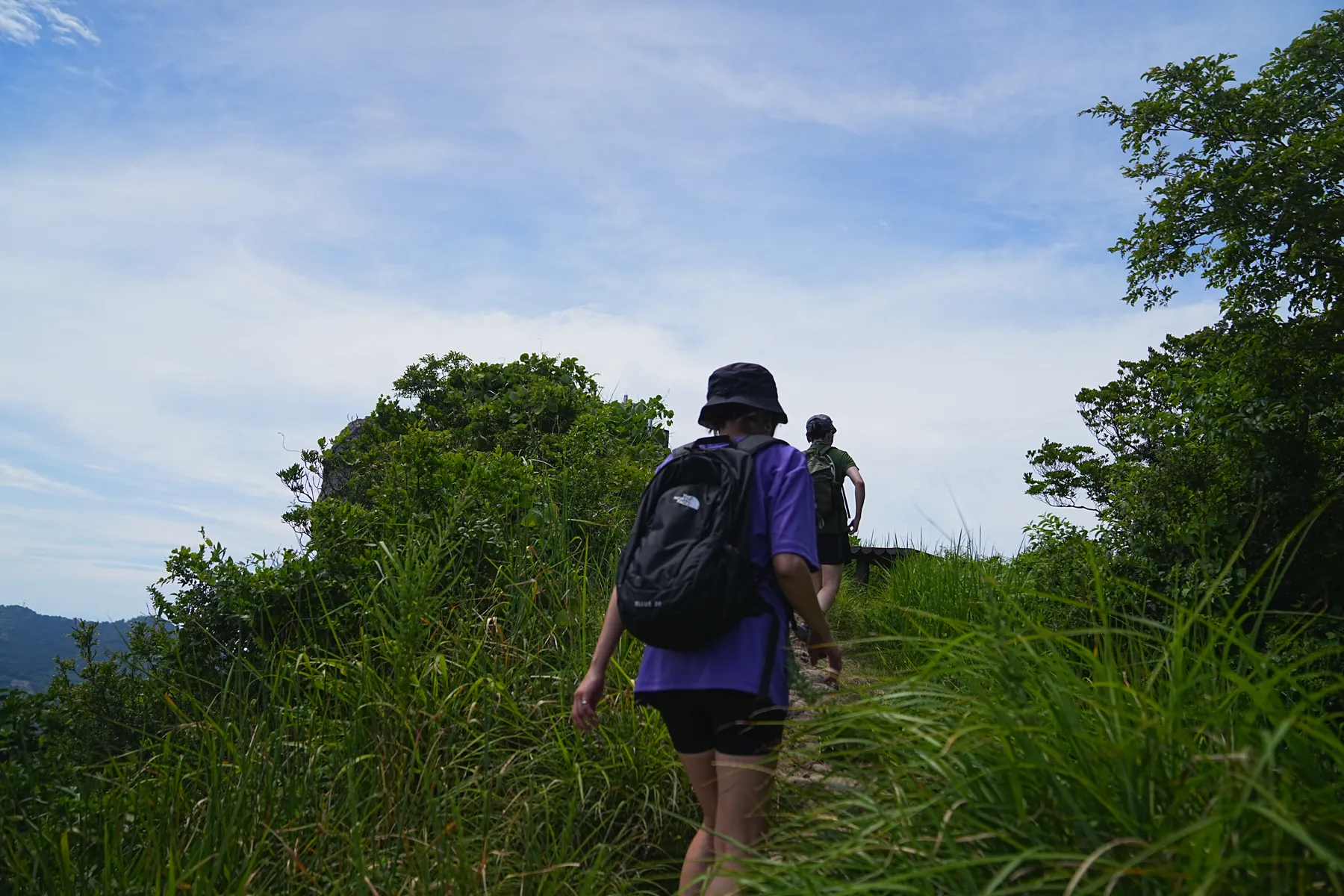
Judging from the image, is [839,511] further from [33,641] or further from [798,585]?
[33,641]

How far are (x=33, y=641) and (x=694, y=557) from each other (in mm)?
73615

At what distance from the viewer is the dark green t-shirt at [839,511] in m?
7.86

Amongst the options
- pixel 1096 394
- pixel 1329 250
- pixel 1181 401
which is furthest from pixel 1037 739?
pixel 1096 394

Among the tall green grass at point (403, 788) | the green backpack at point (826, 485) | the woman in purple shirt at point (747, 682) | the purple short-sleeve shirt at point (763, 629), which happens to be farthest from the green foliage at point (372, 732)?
the green backpack at point (826, 485)

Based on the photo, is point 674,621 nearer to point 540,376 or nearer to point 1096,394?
point 540,376

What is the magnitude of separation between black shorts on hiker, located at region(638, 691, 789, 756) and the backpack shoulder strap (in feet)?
2.29

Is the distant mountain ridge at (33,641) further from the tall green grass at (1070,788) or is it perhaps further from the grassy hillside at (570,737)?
the tall green grass at (1070,788)

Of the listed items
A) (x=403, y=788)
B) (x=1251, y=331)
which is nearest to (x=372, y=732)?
(x=403, y=788)

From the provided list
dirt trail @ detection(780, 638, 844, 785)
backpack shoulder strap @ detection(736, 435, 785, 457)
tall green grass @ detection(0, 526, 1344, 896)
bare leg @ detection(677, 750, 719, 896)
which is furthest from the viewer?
backpack shoulder strap @ detection(736, 435, 785, 457)

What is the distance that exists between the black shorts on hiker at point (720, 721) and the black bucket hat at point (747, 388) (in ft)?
2.90

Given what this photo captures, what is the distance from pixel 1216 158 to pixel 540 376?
295 inches

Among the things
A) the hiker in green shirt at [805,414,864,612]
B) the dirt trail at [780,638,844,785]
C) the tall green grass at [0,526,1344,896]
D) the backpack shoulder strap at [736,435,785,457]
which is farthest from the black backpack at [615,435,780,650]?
the hiker in green shirt at [805,414,864,612]

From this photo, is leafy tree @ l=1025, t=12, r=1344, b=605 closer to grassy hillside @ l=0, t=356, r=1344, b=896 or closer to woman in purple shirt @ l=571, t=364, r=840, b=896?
grassy hillside @ l=0, t=356, r=1344, b=896

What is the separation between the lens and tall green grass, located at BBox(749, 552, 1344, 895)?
1.73 m
